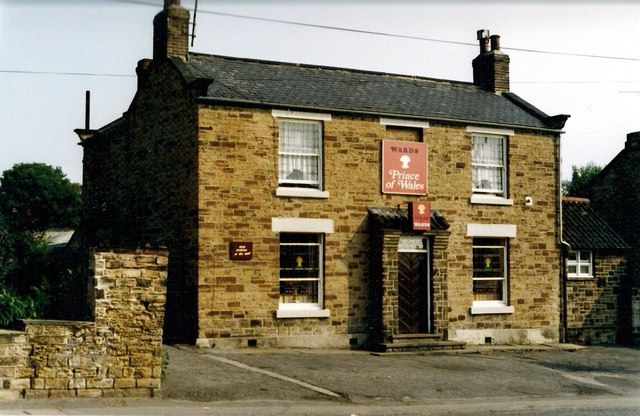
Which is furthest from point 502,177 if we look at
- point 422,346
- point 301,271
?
point 301,271

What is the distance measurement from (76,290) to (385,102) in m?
11.4

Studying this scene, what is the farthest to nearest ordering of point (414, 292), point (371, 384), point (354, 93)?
point (354, 93), point (414, 292), point (371, 384)

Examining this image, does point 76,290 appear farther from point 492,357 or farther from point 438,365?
point 492,357

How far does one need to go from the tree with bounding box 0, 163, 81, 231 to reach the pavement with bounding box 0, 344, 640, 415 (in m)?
41.9

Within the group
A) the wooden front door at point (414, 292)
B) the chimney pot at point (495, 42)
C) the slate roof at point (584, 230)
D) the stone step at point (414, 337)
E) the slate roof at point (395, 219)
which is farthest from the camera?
the chimney pot at point (495, 42)

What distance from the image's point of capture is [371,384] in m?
14.1

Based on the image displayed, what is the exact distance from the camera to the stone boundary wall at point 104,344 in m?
10.8

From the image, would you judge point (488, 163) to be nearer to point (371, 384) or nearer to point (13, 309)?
point (371, 384)

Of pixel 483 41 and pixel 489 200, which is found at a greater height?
pixel 483 41

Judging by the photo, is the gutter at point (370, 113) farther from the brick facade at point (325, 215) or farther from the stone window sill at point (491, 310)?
the stone window sill at point (491, 310)

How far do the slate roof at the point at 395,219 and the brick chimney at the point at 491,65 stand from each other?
22.0 feet

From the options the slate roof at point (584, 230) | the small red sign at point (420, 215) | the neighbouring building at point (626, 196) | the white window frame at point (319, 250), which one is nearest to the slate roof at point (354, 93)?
the small red sign at point (420, 215)

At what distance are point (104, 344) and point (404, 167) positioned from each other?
11277 mm

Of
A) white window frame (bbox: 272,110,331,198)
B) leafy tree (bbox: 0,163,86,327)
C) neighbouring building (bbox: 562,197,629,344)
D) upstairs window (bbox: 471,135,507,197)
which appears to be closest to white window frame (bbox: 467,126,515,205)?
upstairs window (bbox: 471,135,507,197)
